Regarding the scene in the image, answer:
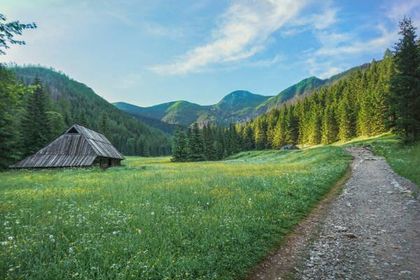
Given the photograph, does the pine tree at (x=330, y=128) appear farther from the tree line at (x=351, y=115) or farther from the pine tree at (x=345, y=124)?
the pine tree at (x=345, y=124)

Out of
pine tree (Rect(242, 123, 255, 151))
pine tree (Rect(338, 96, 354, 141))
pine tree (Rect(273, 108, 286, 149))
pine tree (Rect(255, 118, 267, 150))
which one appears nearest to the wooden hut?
pine tree (Rect(338, 96, 354, 141))

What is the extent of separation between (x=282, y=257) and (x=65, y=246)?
5.75 meters

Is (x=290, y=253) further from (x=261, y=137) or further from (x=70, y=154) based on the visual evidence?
(x=261, y=137)

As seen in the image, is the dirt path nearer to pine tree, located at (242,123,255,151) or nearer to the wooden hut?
the wooden hut

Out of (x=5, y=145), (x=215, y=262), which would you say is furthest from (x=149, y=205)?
(x=5, y=145)

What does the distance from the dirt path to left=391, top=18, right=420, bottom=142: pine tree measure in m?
30.1

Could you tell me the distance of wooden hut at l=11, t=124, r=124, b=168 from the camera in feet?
156

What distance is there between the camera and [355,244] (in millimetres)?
10289

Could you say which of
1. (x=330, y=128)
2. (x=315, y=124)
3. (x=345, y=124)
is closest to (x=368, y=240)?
(x=345, y=124)

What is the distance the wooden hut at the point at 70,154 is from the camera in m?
47.6

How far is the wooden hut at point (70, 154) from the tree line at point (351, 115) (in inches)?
1710

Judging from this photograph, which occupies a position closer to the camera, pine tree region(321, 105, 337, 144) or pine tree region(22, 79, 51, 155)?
pine tree region(22, 79, 51, 155)

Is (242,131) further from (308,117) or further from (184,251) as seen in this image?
(184,251)

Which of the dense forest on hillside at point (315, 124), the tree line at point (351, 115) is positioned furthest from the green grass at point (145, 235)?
the dense forest on hillside at point (315, 124)
